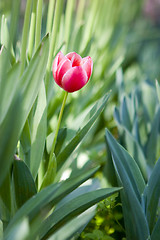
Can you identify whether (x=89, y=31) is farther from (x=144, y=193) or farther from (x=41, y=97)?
(x=144, y=193)

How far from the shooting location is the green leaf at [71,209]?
0.66 m

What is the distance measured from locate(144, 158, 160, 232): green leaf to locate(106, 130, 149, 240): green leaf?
24 mm

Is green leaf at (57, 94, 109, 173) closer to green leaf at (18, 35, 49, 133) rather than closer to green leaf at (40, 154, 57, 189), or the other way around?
green leaf at (40, 154, 57, 189)

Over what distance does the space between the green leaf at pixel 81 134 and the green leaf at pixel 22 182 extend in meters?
0.12

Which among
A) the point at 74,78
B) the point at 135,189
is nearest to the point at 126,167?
the point at 135,189

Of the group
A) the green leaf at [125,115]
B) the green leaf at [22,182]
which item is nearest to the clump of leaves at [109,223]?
the green leaf at [22,182]

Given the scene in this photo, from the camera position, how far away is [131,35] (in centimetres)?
339

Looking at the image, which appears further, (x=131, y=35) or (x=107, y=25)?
(x=131, y=35)

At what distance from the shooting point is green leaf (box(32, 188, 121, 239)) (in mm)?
655

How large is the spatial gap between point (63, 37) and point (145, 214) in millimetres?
821

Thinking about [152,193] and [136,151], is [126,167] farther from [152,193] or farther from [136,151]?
[136,151]

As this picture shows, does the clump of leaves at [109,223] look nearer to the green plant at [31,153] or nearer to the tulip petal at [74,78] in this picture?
the green plant at [31,153]

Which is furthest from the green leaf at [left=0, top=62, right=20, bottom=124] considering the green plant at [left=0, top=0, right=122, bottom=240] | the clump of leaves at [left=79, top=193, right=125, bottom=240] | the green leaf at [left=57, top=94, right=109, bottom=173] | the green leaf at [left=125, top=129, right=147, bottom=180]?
the green leaf at [left=125, top=129, right=147, bottom=180]

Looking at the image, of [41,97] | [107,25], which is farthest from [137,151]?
[107,25]
